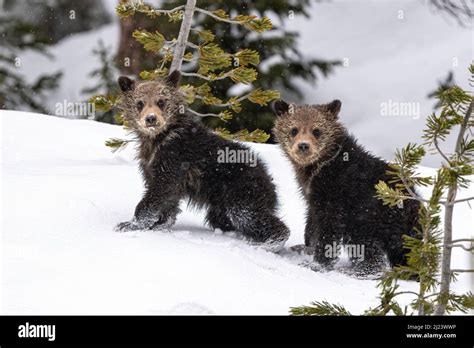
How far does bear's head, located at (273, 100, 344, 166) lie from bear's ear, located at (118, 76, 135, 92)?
54.0 inches

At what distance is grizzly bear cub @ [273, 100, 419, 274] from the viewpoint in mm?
6609

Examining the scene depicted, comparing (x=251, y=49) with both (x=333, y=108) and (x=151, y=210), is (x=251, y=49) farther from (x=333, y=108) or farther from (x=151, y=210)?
(x=151, y=210)

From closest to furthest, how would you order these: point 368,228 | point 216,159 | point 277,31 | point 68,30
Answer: point 368,228 < point 216,159 < point 277,31 < point 68,30

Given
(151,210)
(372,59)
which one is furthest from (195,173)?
(372,59)

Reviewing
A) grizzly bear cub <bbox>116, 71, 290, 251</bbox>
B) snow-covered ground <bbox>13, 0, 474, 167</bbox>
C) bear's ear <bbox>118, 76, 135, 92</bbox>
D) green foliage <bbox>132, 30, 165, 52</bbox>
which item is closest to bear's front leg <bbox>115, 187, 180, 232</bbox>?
grizzly bear cub <bbox>116, 71, 290, 251</bbox>

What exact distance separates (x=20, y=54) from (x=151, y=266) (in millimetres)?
12890

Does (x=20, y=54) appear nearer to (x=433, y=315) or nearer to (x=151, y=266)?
(x=151, y=266)

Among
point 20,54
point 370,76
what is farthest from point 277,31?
point 20,54

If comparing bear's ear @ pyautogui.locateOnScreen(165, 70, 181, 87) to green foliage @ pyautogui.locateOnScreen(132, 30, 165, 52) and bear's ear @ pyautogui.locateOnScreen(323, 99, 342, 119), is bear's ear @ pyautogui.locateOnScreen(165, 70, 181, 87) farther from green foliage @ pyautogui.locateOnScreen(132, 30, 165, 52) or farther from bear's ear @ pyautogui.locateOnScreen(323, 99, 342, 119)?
bear's ear @ pyautogui.locateOnScreen(323, 99, 342, 119)

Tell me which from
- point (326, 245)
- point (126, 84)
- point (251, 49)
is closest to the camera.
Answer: point (326, 245)

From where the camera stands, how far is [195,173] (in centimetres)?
711

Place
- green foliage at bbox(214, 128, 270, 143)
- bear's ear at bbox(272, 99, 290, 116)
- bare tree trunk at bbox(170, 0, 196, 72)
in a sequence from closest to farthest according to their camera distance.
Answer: bear's ear at bbox(272, 99, 290, 116), green foliage at bbox(214, 128, 270, 143), bare tree trunk at bbox(170, 0, 196, 72)

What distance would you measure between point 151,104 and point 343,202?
198 centimetres

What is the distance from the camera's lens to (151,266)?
17.8ft
